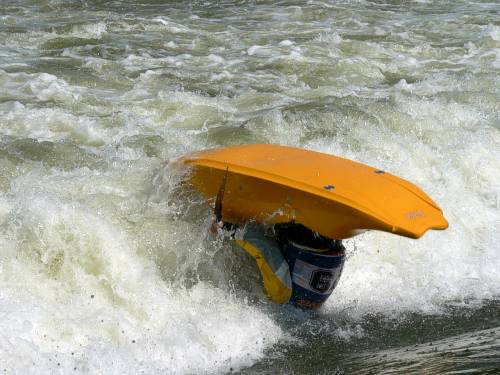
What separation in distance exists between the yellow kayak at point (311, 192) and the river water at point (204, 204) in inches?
9.5

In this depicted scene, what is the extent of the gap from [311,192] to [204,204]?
32.1 inches

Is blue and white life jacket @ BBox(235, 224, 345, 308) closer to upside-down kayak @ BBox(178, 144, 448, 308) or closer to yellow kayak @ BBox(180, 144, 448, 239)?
upside-down kayak @ BBox(178, 144, 448, 308)

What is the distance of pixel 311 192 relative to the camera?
396 cm

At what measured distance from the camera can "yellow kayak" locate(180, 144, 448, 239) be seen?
3.77 m

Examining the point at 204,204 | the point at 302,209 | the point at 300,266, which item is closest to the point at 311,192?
the point at 302,209

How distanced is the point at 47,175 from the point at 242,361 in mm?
2085

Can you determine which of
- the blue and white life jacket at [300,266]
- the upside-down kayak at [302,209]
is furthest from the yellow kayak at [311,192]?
the blue and white life jacket at [300,266]

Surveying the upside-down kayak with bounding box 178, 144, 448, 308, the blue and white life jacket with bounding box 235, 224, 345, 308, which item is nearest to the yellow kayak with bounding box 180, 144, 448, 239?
the upside-down kayak with bounding box 178, 144, 448, 308

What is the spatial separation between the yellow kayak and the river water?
241 millimetres

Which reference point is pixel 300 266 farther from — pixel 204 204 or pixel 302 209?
pixel 204 204

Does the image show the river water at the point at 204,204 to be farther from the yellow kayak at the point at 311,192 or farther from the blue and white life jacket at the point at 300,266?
the yellow kayak at the point at 311,192

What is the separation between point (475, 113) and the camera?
Answer: 716cm

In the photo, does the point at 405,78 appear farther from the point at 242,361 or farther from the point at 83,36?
the point at 242,361

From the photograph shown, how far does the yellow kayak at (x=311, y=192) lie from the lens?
377 centimetres
